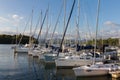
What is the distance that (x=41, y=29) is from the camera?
62.1 m

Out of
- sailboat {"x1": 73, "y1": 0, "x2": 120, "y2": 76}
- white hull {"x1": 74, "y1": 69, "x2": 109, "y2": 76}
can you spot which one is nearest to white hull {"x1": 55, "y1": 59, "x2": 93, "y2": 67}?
A: sailboat {"x1": 73, "y1": 0, "x2": 120, "y2": 76}

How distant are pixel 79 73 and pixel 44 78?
4.41 meters

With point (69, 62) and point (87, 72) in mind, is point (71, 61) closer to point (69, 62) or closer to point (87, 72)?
point (69, 62)

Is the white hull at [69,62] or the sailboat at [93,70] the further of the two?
the white hull at [69,62]

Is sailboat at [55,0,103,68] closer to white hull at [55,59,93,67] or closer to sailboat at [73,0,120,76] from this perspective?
white hull at [55,59,93,67]

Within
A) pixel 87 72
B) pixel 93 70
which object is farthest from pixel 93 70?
pixel 87 72

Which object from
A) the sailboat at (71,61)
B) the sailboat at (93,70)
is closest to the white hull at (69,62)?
the sailboat at (71,61)

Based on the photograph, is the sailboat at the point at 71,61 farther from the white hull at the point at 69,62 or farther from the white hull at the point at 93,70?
the white hull at the point at 93,70

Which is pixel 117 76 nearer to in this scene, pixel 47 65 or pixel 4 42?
pixel 47 65

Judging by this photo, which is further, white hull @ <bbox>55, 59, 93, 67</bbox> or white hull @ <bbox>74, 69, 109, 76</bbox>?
white hull @ <bbox>55, 59, 93, 67</bbox>

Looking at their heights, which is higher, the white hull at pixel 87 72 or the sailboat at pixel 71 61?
the sailboat at pixel 71 61

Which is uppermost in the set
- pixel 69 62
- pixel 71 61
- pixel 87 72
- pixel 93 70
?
Answer: pixel 71 61

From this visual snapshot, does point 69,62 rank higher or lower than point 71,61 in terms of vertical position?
lower

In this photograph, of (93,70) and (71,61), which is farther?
(71,61)
